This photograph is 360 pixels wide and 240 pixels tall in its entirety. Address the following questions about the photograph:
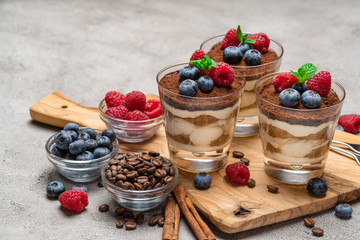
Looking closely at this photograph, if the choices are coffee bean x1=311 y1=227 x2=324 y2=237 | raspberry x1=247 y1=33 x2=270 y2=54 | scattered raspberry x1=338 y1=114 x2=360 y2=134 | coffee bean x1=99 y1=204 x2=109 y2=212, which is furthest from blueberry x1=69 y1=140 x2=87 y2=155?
scattered raspberry x1=338 y1=114 x2=360 y2=134

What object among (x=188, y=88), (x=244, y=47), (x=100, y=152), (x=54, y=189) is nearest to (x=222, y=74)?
(x=188, y=88)

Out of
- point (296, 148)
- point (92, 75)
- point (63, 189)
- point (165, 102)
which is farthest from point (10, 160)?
point (296, 148)

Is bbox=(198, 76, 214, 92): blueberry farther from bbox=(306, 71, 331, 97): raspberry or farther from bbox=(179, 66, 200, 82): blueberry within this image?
bbox=(306, 71, 331, 97): raspberry

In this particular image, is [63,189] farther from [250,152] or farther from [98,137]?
[250,152]

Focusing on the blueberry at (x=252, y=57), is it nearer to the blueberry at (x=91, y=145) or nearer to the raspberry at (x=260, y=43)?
the raspberry at (x=260, y=43)

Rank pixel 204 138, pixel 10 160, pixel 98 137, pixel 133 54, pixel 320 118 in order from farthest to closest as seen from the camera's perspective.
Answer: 1. pixel 133 54
2. pixel 10 160
3. pixel 98 137
4. pixel 204 138
5. pixel 320 118

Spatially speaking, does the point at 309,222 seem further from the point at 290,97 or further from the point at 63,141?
the point at 63,141

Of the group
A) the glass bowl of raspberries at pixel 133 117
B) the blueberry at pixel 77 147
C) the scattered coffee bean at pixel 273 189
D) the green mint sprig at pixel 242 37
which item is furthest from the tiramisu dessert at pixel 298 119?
the blueberry at pixel 77 147
